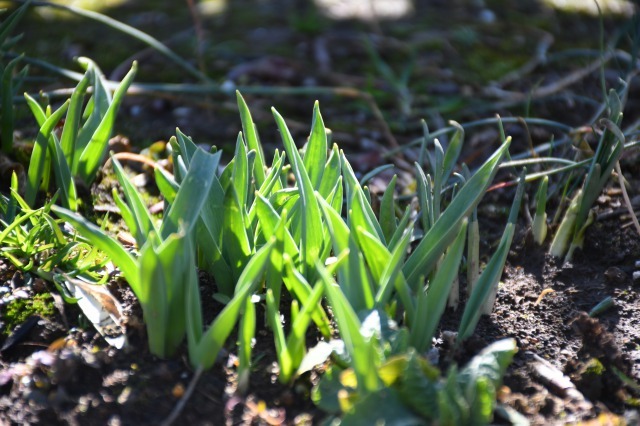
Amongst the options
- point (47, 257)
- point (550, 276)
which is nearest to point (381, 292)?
point (550, 276)

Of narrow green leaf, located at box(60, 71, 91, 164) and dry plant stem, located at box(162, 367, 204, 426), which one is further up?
narrow green leaf, located at box(60, 71, 91, 164)

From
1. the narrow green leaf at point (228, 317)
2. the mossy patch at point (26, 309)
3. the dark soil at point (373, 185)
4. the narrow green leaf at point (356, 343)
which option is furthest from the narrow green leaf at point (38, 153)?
the narrow green leaf at point (356, 343)

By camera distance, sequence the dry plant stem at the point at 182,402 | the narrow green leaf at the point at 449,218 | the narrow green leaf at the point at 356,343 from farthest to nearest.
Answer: the narrow green leaf at the point at 449,218
the dry plant stem at the point at 182,402
the narrow green leaf at the point at 356,343

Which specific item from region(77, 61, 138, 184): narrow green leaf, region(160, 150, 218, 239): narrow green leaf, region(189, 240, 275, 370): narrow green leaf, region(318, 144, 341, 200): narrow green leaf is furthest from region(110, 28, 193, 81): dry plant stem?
region(189, 240, 275, 370): narrow green leaf

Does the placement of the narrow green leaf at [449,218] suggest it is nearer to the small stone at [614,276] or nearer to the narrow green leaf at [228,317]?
the narrow green leaf at [228,317]

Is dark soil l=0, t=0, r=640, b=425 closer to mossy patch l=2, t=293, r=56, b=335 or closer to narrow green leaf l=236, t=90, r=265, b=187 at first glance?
mossy patch l=2, t=293, r=56, b=335

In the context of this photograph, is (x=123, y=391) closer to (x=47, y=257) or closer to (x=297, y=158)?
(x=47, y=257)

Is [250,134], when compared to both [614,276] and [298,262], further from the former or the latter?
[614,276]

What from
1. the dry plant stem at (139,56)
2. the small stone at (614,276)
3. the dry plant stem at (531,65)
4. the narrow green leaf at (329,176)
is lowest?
the small stone at (614,276)
